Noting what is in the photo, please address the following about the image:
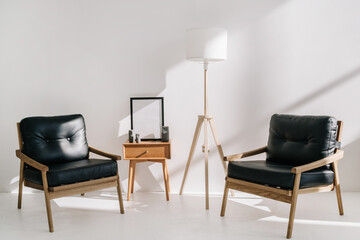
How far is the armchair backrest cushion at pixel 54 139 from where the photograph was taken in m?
3.45

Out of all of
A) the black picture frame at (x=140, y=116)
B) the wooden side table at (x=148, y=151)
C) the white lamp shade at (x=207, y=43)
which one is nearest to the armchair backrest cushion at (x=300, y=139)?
the white lamp shade at (x=207, y=43)

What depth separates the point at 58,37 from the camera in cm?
411

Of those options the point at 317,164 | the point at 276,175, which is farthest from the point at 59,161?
the point at 317,164

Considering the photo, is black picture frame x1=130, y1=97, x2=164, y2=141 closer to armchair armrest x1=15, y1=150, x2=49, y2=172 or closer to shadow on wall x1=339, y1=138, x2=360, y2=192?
armchair armrest x1=15, y1=150, x2=49, y2=172

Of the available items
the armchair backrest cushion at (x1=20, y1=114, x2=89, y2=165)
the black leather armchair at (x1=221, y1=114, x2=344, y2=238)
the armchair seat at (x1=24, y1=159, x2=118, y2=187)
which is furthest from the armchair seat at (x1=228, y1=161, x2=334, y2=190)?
the armchair backrest cushion at (x1=20, y1=114, x2=89, y2=165)

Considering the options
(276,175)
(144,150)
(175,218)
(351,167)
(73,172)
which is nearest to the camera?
(276,175)

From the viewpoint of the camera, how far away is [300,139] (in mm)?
3350

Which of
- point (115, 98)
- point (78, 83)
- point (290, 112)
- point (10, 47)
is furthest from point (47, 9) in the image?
point (290, 112)

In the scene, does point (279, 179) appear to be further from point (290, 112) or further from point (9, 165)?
point (9, 165)

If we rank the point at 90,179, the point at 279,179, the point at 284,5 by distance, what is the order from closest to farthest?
the point at 279,179 < the point at 90,179 < the point at 284,5

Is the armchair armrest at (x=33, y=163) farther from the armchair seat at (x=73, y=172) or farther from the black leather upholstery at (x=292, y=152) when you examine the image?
the black leather upholstery at (x=292, y=152)

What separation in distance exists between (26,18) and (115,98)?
4.30 ft

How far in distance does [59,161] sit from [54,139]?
8.8 inches

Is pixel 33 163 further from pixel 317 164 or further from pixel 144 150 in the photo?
pixel 317 164
